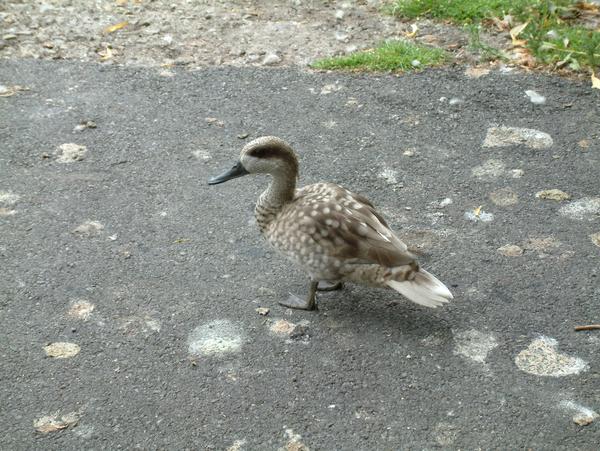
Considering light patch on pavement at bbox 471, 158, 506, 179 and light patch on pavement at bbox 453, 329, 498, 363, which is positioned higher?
light patch on pavement at bbox 471, 158, 506, 179

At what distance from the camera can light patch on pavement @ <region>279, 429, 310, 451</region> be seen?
11.7ft

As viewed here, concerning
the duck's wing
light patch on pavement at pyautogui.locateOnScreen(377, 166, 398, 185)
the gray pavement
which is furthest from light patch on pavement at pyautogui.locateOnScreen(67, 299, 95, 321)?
light patch on pavement at pyautogui.locateOnScreen(377, 166, 398, 185)

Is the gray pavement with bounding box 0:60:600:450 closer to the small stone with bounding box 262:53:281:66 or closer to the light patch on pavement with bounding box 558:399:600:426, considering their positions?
the light patch on pavement with bounding box 558:399:600:426

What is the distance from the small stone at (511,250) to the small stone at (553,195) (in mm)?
567

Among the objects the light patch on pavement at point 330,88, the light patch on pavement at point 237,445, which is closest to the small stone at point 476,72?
the light patch on pavement at point 330,88

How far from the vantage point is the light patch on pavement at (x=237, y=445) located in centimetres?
358

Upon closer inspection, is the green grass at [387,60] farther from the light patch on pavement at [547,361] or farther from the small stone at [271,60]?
the light patch on pavement at [547,361]

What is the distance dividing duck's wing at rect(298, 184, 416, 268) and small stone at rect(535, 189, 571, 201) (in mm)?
1378

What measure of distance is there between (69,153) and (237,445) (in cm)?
276

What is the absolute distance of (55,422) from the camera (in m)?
3.70

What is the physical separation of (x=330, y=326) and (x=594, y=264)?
61.3 inches

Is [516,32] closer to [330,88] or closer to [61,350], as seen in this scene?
[330,88]

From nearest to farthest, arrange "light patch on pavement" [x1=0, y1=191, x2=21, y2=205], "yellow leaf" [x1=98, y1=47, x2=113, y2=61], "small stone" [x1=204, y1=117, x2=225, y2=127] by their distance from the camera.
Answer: "light patch on pavement" [x1=0, y1=191, x2=21, y2=205], "small stone" [x1=204, y1=117, x2=225, y2=127], "yellow leaf" [x1=98, y1=47, x2=113, y2=61]

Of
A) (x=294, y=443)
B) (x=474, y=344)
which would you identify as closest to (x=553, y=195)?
(x=474, y=344)
